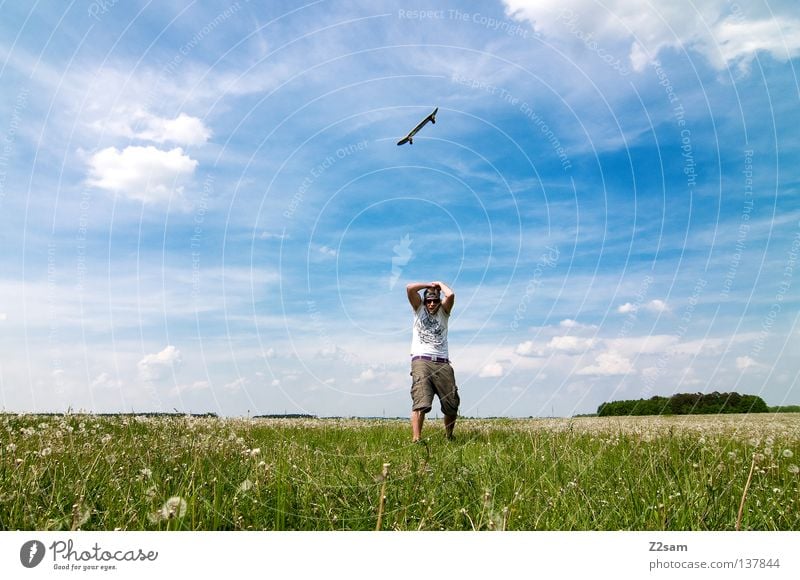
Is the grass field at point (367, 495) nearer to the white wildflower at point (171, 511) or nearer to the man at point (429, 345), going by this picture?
the white wildflower at point (171, 511)

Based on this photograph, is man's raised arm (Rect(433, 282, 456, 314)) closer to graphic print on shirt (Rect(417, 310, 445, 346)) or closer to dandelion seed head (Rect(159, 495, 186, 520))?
graphic print on shirt (Rect(417, 310, 445, 346))

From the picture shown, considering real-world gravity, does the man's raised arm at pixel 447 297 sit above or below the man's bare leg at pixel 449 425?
above

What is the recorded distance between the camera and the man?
10180mm

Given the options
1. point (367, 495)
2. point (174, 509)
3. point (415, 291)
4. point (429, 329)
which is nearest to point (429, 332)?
point (429, 329)

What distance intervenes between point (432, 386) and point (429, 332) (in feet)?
3.04

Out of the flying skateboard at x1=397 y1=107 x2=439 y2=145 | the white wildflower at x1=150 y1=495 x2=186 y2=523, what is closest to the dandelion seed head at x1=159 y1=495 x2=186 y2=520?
the white wildflower at x1=150 y1=495 x2=186 y2=523

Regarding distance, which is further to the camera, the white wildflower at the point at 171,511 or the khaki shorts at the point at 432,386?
the khaki shorts at the point at 432,386

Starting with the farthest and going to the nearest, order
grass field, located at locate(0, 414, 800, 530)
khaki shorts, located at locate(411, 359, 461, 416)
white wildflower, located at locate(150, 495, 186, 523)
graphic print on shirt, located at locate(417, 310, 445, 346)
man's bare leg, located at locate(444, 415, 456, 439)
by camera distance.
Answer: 1. man's bare leg, located at locate(444, 415, 456, 439)
2. graphic print on shirt, located at locate(417, 310, 445, 346)
3. khaki shorts, located at locate(411, 359, 461, 416)
4. grass field, located at locate(0, 414, 800, 530)
5. white wildflower, located at locate(150, 495, 186, 523)

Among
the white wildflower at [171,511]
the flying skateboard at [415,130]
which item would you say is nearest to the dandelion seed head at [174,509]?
the white wildflower at [171,511]

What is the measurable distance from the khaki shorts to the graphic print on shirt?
1.17 feet

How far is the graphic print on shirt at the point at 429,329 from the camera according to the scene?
1030cm
